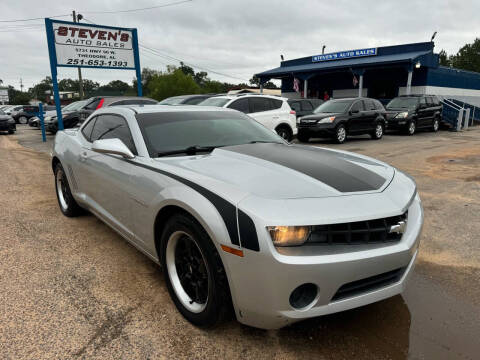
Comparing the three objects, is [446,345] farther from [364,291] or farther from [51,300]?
[51,300]

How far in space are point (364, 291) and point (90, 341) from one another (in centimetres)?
171

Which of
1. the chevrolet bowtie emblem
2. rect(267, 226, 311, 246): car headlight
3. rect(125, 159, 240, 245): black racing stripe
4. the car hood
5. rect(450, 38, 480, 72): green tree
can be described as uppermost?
rect(450, 38, 480, 72): green tree

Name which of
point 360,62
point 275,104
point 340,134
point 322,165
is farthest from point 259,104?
point 360,62

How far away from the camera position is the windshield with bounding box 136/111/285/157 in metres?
3.00

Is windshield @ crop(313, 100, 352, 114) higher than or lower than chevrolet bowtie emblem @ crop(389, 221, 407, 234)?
higher

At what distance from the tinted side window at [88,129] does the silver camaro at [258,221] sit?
1.05m

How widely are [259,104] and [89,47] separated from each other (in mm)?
6951

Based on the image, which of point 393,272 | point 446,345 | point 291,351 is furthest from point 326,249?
point 446,345

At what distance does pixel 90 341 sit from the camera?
7.27 ft

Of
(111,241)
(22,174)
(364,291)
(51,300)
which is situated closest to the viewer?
(364,291)

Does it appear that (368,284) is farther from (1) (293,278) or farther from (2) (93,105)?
(2) (93,105)

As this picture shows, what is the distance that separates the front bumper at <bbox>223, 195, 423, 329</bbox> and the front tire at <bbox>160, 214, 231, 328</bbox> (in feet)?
0.41

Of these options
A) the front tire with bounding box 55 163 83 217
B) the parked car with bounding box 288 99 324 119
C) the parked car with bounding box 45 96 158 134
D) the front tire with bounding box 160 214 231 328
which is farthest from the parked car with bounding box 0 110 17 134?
the front tire with bounding box 160 214 231 328

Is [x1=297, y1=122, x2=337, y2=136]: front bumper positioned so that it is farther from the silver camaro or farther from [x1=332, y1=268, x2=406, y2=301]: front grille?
[x1=332, y1=268, x2=406, y2=301]: front grille
